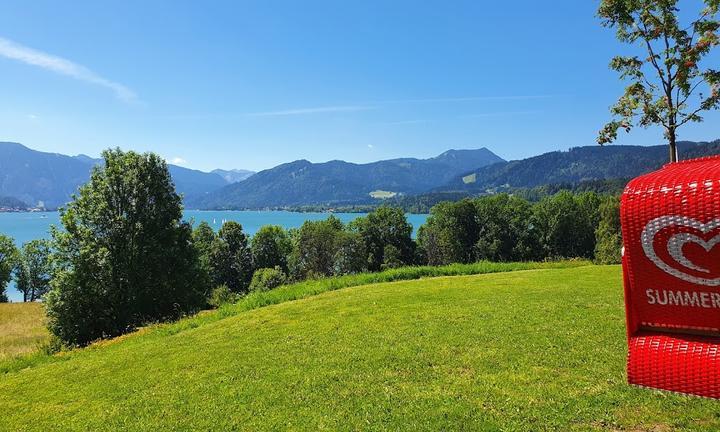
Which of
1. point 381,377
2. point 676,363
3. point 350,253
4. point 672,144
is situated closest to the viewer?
A: point 676,363

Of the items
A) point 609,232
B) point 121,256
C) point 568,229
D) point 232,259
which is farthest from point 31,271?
point 609,232

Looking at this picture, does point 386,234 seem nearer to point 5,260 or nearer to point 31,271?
point 5,260

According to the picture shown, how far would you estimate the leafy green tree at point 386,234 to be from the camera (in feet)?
258

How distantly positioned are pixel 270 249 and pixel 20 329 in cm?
4717

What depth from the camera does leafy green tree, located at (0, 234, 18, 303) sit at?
71.7m

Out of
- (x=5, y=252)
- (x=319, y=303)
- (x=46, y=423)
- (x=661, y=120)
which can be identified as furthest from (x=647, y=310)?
(x=5, y=252)

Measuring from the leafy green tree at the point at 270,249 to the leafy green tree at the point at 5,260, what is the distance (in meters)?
39.8

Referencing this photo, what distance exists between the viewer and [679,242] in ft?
9.27

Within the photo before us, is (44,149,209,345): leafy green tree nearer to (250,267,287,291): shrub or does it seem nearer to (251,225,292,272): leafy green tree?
(250,267,287,291): shrub

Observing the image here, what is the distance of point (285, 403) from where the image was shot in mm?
7184

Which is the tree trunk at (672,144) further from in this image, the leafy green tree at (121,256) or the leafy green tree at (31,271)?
the leafy green tree at (31,271)

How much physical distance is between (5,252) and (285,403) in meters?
89.2

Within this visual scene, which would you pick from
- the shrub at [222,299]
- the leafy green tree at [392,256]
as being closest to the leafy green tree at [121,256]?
the shrub at [222,299]

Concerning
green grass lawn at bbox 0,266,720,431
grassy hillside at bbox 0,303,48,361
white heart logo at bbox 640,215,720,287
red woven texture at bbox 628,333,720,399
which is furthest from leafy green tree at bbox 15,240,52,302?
white heart logo at bbox 640,215,720,287
